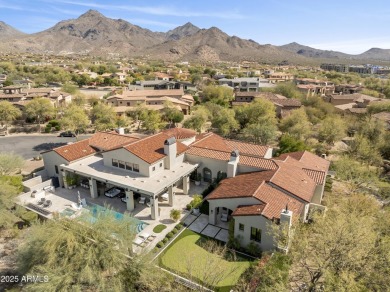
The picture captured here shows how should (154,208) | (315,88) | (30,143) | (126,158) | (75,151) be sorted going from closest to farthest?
(154,208), (126,158), (75,151), (30,143), (315,88)

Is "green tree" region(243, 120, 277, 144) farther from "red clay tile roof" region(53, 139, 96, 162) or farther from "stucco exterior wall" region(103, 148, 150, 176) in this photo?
"red clay tile roof" region(53, 139, 96, 162)

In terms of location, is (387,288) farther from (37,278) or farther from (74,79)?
(74,79)

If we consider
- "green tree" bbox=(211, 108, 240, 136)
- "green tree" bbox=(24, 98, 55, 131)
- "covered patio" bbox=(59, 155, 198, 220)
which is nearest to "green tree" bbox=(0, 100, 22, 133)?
"green tree" bbox=(24, 98, 55, 131)

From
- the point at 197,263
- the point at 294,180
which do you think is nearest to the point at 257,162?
the point at 294,180

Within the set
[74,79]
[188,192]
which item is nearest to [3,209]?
[188,192]

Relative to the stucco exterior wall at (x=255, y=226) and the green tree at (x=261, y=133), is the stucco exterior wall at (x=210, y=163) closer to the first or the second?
the stucco exterior wall at (x=255, y=226)

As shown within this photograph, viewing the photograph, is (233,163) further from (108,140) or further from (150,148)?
(108,140)

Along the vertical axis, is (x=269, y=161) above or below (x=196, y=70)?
below
